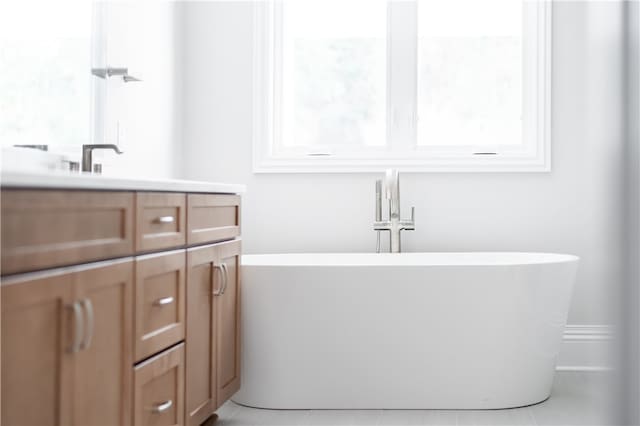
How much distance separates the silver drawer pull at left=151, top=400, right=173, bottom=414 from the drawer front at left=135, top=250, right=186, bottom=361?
149 millimetres

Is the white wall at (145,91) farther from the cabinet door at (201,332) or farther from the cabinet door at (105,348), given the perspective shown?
the cabinet door at (105,348)

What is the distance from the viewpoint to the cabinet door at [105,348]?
1.50 metres

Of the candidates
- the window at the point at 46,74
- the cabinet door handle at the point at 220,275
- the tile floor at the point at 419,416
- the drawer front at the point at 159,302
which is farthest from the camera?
the tile floor at the point at 419,416

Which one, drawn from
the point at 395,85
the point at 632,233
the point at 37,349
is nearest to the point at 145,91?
the point at 395,85

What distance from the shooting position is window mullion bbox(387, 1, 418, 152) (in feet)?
12.4

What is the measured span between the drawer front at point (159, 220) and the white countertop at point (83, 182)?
0.08 feet

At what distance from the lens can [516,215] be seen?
3.68 metres

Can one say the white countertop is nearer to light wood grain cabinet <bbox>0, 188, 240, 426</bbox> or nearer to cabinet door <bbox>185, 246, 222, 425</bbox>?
light wood grain cabinet <bbox>0, 188, 240, 426</bbox>

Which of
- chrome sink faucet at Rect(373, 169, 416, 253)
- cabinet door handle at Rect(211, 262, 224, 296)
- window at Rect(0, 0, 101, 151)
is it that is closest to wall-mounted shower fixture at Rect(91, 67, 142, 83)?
window at Rect(0, 0, 101, 151)

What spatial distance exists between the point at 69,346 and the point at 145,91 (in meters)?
2.09

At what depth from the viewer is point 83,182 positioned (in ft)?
4.96

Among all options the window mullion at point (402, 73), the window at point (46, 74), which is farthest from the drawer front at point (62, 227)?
the window mullion at point (402, 73)

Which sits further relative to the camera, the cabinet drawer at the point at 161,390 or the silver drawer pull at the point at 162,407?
the silver drawer pull at the point at 162,407

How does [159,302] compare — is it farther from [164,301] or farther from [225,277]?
[225,277]
